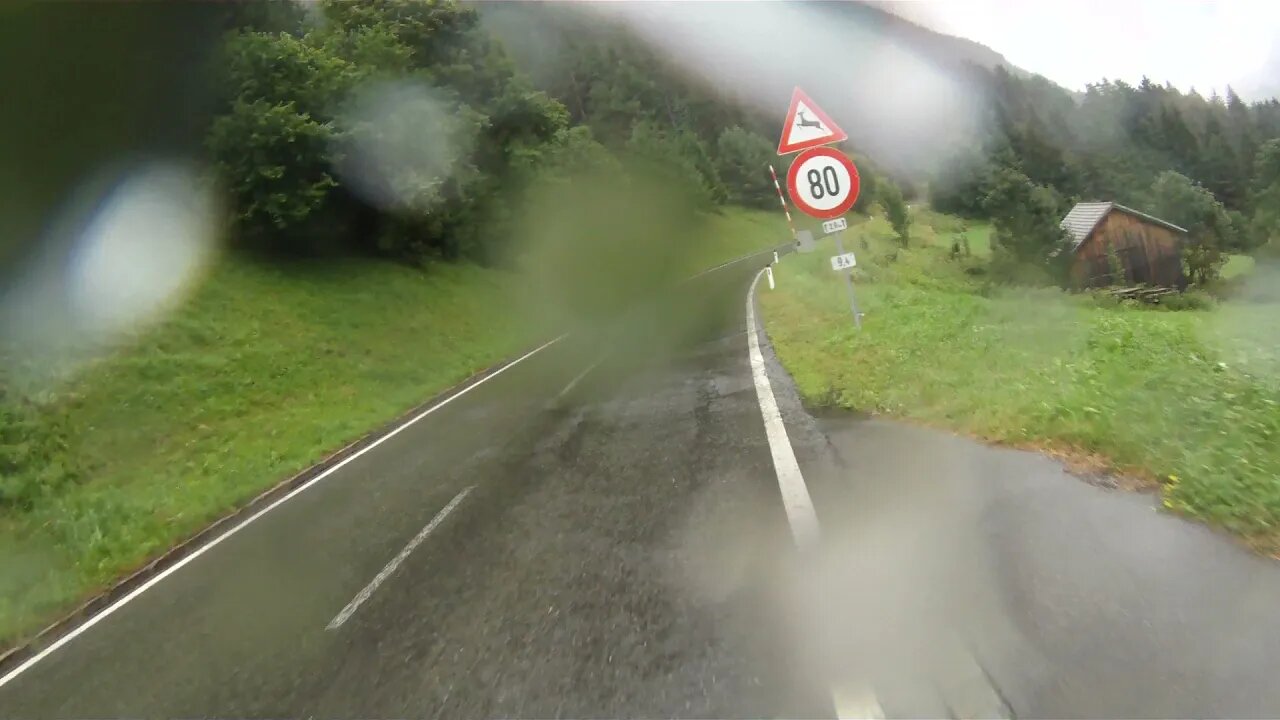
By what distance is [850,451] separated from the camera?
6156 mm

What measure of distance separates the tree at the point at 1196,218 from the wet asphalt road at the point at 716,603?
18544 mm

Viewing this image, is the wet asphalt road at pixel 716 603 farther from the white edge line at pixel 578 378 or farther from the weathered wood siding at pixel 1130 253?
the weathered wood siding at pixel 1130 253

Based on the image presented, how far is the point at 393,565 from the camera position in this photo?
5891 millimetres

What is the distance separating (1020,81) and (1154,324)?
4359 centimetres

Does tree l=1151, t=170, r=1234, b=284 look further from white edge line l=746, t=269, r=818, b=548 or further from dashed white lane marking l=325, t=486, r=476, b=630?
dashed white lane marking l=325, t=486, r=476, b=630

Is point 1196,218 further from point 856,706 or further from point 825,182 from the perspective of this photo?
point 856,706

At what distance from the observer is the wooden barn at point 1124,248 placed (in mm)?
22109

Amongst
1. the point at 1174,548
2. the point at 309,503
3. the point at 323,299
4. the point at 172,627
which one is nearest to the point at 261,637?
the point at 172,627

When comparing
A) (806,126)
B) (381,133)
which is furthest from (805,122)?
(381,133)

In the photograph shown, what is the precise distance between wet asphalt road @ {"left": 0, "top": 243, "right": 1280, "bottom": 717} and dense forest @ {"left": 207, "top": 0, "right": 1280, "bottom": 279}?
14.9 meters

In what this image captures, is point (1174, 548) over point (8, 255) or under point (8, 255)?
under

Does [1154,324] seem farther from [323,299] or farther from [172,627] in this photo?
[323,299]

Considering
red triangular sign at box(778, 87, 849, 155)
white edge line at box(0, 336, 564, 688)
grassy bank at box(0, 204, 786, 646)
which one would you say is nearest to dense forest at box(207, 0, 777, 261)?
grassy bank at box(0, 204, 786, 646)

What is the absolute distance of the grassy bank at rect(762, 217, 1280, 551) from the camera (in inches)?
174
